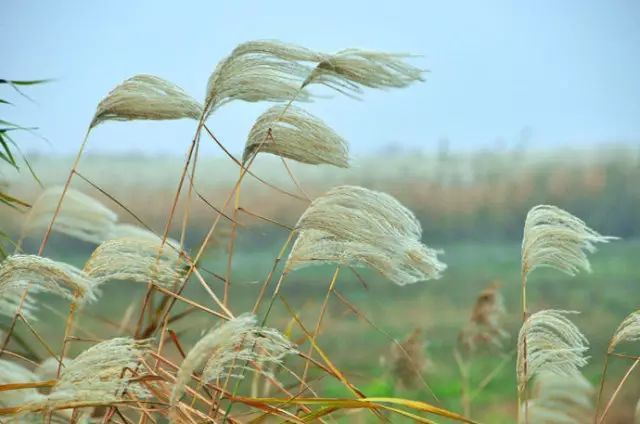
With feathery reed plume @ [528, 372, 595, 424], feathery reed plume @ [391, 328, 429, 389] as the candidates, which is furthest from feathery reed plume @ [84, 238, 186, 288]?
feathery reed plume @ [391, 328, 429, 389]

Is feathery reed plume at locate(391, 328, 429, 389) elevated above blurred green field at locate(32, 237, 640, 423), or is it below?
below

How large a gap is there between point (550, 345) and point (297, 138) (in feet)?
1.10

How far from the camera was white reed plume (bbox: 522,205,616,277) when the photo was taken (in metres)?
0.95

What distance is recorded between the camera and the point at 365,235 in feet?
2.97

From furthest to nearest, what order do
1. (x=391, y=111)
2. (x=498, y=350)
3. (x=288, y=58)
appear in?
(x=391, y=111) → (x=498, y=350) → (x=288, y=58)

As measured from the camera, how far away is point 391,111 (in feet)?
9.81

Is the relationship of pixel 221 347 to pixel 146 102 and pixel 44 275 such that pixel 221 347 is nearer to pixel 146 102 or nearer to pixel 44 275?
pixel 44 275

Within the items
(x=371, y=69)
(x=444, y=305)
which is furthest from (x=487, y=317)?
(x=371, y=69)

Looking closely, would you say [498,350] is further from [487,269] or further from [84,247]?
[84,247]

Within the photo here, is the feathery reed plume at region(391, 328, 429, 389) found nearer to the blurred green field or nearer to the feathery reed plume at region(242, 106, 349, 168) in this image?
the blurred green field

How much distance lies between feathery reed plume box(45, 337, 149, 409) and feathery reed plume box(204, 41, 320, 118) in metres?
0.31

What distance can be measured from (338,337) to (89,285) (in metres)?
1.99

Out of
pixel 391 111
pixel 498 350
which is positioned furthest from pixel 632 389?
pixel 391 111

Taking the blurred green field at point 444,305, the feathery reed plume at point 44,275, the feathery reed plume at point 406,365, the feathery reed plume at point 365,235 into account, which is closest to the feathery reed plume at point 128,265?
the feathery reed plume at point 44,275
